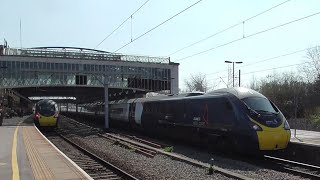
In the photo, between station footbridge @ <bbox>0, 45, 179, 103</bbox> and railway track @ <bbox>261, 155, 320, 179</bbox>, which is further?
station footbridge @ <bbox>0, 45, 179, 103</bbox>

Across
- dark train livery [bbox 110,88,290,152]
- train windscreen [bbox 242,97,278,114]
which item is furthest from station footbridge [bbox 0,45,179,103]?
train windscreen [bbox 242,97,278,114]

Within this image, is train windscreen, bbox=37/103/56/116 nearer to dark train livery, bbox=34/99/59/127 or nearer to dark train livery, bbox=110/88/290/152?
dark train livery, bbox=34/99/59/127

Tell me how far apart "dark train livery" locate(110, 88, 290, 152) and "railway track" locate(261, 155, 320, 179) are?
63 cm

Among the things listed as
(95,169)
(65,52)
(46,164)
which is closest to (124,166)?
(95,169)

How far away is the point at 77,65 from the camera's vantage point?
81188 mm

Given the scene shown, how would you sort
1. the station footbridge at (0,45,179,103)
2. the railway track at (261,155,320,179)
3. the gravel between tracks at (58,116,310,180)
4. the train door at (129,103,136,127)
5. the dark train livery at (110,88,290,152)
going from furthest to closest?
1. the station footbridge at (0,45,179,103)
2. the train door at (129,103,136,127)
3. the dark train livery at (110,88,290,152)
4. the railway track at (261,155,320,179)
5. the gravel between tracks at (58,116,310,180)

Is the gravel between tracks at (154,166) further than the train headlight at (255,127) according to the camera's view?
No

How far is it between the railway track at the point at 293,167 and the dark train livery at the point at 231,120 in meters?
0.63

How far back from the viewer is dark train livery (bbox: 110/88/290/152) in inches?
640

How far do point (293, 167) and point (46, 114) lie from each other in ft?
86.7

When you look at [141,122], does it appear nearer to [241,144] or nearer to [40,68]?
[241,144]

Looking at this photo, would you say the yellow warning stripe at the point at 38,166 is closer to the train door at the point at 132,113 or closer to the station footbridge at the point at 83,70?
the train door at the point at 132,113

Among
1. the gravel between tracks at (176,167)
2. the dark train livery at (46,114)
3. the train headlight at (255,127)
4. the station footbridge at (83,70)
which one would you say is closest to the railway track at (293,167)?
the gravel between tracks at (176,167)

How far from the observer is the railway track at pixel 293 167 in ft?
44.6
